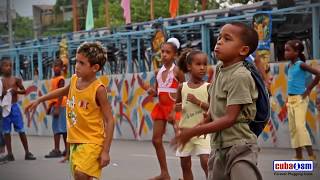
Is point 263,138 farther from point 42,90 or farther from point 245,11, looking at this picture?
point 42,90

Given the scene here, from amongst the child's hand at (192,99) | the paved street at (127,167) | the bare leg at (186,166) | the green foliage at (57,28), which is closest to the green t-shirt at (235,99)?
the child's hand at (192,99)

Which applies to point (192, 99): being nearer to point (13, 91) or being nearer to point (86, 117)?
point (86, 117)

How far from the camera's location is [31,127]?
1797cm

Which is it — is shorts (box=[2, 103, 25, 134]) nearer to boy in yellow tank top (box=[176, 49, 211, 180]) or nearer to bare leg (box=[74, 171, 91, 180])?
boy in yellow tank top (box=[176, 49, 211, 180])

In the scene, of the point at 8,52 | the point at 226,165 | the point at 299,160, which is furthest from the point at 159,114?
the point at 8,52

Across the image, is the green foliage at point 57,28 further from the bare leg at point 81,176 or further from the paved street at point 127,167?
the bare leg at point 81,176

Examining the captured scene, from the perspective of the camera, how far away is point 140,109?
14.1 meters

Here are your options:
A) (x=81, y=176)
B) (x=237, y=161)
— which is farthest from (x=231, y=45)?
(x=81, y=176)

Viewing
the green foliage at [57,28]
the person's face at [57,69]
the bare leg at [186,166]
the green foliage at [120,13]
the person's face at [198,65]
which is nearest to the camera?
the person's face at [198,65]

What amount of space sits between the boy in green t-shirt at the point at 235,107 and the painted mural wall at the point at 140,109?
518 cm

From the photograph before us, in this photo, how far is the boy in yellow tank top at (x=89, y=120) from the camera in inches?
205

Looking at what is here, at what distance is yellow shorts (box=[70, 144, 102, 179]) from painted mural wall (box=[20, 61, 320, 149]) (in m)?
4.63

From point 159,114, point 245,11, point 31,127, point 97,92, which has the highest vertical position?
point 245,11

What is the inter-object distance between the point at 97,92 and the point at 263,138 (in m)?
6.54
